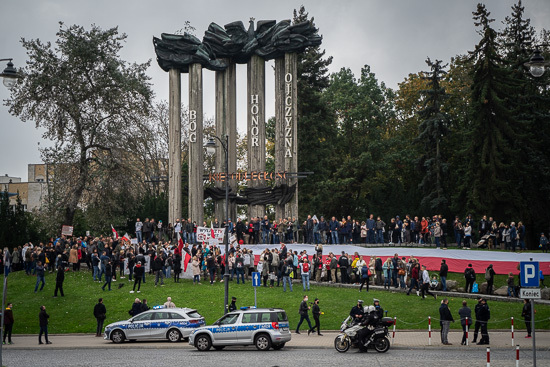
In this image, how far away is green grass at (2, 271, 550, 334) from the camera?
3006 cm

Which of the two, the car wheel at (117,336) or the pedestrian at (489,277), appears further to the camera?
the pedestrian at (489,277)

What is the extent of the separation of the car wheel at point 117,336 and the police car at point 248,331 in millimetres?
4277

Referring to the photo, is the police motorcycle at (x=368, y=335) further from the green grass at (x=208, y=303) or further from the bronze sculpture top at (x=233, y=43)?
the bronze sculpture top at (x=233, y=43)

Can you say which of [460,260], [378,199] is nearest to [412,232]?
[460,260]

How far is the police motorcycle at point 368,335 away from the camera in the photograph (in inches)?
925

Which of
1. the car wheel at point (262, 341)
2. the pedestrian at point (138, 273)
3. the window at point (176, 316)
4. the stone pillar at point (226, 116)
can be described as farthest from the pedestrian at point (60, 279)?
the stone pillar at point (226, 116)

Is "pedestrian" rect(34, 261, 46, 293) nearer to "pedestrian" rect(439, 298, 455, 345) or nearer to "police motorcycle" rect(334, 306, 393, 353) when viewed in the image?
"police motorcycle" rect(334, 306, 393, 353)

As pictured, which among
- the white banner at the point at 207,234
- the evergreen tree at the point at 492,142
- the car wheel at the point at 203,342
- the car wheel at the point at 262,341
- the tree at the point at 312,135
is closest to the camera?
the car wheel at the point at 262,341

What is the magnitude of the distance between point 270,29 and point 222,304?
935 inches

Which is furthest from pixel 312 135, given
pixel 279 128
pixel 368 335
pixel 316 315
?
pixel 368 335

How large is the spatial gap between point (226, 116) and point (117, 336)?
82.0ft

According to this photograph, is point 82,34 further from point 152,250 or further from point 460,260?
point 460,260

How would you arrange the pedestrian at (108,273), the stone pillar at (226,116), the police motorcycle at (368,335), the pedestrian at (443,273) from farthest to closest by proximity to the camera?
the stone pillar at (226,116), the pedestrian at (108,273), the pedestrian at (443,273), the police motorcycle at (368,335)

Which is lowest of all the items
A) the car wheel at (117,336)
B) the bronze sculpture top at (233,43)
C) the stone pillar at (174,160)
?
the car wheel at (117,336)
